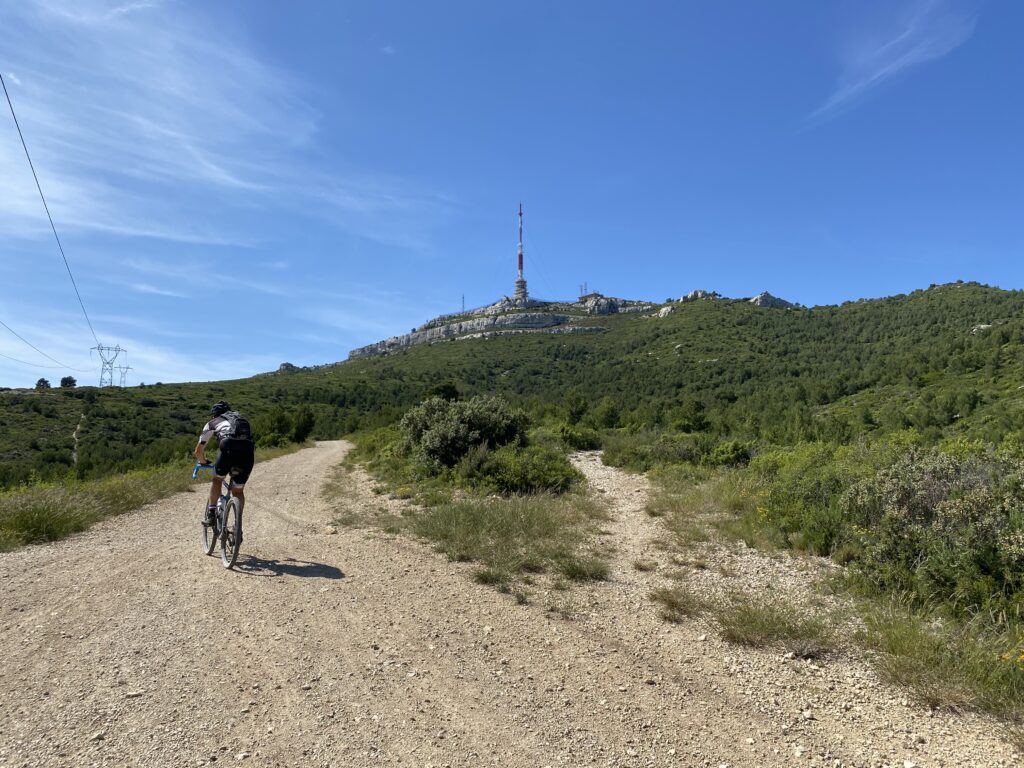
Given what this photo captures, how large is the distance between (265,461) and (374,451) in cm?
395

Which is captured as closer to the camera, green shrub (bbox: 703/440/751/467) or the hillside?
green shrub (bbox: 703/440/751/467)

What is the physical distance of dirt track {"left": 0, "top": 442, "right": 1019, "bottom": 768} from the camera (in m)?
3.03

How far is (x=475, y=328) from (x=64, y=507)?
9128cm

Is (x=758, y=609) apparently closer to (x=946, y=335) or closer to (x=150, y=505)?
(x=150, y=505)

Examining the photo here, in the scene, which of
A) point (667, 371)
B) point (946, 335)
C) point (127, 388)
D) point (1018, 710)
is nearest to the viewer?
point (1018, 710)

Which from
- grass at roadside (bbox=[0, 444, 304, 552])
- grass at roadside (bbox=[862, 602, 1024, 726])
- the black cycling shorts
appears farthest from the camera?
grass at roadside (bbox=[0, 444, 304, 552])

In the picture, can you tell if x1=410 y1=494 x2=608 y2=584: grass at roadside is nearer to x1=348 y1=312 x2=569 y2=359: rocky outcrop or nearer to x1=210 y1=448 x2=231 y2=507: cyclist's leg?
x1=210 y1=448 x2=231 y2=507: cyclist's leg

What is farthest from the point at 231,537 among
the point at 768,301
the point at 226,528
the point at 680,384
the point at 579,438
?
the point at 768,301

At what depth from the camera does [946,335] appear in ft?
148

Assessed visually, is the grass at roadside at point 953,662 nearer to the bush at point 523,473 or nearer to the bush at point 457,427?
the bush at point 523,473

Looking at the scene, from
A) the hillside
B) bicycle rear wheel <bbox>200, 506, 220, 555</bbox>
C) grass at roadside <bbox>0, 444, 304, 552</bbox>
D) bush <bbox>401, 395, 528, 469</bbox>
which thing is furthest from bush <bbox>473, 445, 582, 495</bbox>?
the hillside

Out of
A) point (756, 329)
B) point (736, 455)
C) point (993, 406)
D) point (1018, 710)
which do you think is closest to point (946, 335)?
point (756, 329)

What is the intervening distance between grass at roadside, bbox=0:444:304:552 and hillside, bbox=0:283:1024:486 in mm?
5450

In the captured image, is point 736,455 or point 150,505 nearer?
point 150,505
